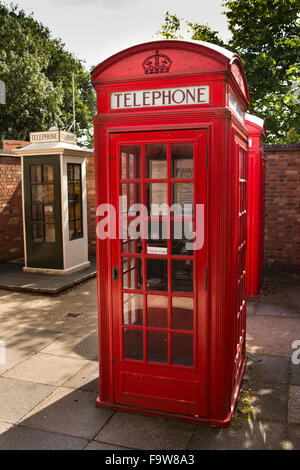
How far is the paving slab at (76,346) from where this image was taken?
4.92 meters

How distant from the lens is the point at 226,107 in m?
3.10

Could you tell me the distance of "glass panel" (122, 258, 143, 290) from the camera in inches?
137

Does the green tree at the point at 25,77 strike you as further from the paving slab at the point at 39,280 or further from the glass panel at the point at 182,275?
the glass panel at the point at 182,275

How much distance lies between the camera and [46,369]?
4.53 m

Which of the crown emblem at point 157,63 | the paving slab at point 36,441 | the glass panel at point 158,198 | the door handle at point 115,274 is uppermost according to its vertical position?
the crown emblem at point 157,63

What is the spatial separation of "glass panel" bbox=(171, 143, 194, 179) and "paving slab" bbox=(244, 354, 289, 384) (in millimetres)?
2355

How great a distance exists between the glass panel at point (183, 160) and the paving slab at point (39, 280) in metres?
4.83

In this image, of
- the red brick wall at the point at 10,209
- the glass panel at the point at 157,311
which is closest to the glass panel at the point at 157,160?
the glass panel at the point at 157,311

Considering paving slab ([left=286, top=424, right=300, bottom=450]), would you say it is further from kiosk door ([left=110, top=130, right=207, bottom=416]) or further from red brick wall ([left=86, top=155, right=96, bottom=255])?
red brick wall ([left=86, top=155, right=96, bottom=255])

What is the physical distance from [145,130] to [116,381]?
85.9 inches

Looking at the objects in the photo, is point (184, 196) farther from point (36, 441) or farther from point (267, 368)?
point (267, 368)

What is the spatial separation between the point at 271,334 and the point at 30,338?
323 cm

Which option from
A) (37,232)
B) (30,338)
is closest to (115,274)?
(30,338)

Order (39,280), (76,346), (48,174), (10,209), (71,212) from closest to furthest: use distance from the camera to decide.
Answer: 1. (76,346)
2. (39,280)
3. (48,174)
4. (71,212)
5. (10,209)
